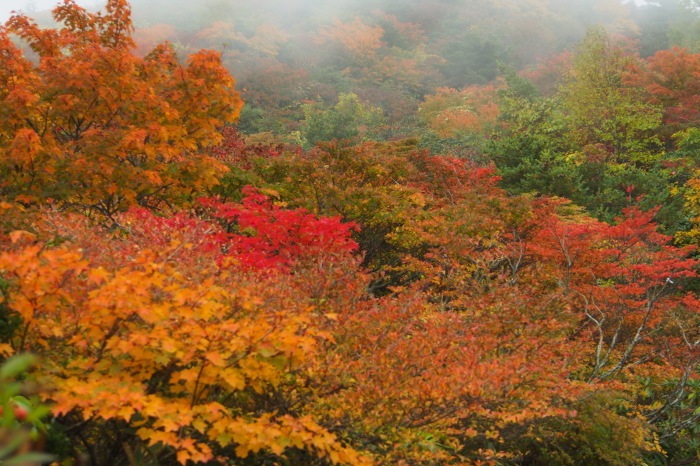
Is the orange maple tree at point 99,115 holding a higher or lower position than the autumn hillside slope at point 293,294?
higher

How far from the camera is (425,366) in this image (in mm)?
4223

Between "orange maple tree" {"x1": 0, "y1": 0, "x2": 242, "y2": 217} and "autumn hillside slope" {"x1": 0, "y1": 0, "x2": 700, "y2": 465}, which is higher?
"orange maple tree" {"x1": 0, "y1": 0, "x2": 242, "y2": 217}

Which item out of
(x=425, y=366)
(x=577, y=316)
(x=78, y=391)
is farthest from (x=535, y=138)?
(x=78, y=391)

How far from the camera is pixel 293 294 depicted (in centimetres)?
434

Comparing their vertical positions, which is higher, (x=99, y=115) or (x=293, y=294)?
(x=99, y=115)

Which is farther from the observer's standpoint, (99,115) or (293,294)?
(99,115)

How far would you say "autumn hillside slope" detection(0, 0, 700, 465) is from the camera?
10.3ft

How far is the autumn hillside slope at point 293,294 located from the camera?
10.3ft

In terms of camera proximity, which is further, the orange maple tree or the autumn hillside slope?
the orange maple tree

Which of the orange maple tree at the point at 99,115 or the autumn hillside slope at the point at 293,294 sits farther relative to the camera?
the orange maple tree at the point at 99,115

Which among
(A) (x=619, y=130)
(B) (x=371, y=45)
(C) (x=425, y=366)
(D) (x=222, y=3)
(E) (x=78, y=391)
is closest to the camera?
(E) (x=78, y=391)

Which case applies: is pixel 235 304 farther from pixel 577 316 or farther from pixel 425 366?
pixel 577 316

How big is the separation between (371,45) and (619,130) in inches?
1120

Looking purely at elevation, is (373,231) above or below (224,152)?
below
